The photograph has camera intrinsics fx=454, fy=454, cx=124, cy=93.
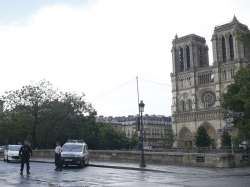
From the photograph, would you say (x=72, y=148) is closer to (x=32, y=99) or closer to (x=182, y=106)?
(x=32, y=99)

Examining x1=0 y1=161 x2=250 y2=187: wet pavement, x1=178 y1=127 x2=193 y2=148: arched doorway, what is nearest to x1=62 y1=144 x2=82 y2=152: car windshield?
x1=0 y1=161 x2=250 y2=187: wet pavement

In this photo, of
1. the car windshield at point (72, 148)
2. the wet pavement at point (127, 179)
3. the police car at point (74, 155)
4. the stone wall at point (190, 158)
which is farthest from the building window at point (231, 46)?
the wet pavement at point (127, 179)

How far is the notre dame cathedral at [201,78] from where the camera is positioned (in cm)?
11538

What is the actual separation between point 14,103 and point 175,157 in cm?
3356

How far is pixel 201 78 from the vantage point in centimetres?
12450

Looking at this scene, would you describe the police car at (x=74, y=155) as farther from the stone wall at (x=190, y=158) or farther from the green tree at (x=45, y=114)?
the green tree at (x=45, y=114)

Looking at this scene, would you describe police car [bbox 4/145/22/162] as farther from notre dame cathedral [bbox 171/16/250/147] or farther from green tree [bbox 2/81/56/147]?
notre dame cathedral [bbox 171/16/250/147]

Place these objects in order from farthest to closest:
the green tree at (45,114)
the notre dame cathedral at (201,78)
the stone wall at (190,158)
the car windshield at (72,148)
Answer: the notre dame cathedral at (201,78) → the green tree at (45,114) → the car windshield at (72,148) → the stone wall at (190,158)

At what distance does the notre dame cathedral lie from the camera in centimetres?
11538

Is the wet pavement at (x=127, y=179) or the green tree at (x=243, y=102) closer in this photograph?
the wet pavement at (x=127, y=179)

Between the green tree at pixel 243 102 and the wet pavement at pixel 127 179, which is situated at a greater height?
the green tree at pixel 243 102

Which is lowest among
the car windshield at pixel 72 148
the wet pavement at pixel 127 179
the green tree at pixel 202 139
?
the wet pavement at pixel 127 179

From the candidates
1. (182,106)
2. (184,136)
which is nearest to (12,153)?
(184,136)

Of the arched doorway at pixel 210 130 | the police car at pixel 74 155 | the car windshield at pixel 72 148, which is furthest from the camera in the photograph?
the arched doorway at pixel 210 130
